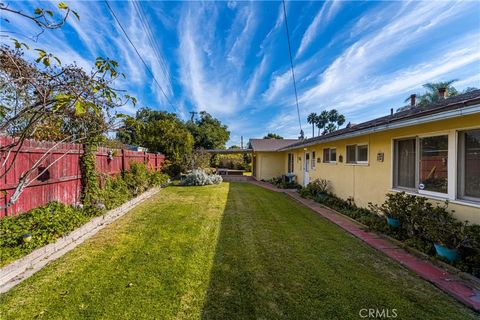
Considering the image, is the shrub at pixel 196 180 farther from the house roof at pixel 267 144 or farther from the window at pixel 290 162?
the window at pixel 290 162

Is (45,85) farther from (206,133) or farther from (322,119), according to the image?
(322,119)

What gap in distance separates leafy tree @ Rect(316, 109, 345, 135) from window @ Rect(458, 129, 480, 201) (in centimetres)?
4645

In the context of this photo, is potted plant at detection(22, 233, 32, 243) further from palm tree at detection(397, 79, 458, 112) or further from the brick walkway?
→ palm tree at detection(397, 79, 458, 112)

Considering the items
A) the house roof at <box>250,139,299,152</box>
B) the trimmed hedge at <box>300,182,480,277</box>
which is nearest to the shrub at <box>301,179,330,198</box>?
the trimmed hedge at <box>300,182,480,277</box>

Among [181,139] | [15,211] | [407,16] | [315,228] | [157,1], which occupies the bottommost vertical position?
[315,228]

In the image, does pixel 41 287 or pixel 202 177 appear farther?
pixel 202 177

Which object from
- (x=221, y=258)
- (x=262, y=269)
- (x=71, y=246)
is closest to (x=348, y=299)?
(x=262, y=269)

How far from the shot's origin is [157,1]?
8.22 metres

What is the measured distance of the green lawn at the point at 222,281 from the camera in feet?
8.34

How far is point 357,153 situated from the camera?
7.57 metres

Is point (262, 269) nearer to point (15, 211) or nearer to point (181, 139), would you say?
point (15, 211)

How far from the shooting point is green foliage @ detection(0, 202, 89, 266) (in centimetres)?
350

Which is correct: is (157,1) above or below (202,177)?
above

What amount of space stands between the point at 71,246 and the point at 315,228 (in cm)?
556
